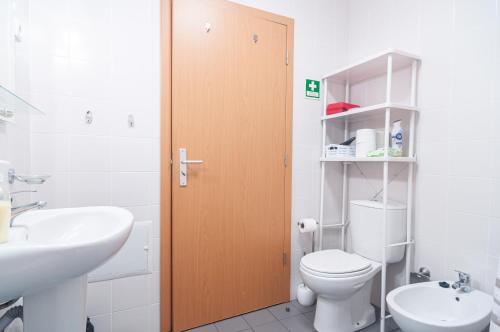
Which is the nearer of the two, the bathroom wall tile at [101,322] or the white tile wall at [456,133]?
the white tile wall at [456,133]

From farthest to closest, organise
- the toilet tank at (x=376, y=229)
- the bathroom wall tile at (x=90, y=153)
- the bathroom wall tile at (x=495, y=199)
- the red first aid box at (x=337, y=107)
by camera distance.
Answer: the red first aid box at (x=337, y=107) → the toilet tank at (x=376, y=229) → the bathroom wall tile at (x=90, y=153) → the bathroom wall tile at (x=495, y=199)

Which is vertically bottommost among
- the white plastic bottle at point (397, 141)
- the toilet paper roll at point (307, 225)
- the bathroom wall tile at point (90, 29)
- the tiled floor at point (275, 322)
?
the tiled floor at point (275, 322)

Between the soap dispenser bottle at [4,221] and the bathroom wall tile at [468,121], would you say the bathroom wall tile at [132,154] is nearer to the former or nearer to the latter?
the soap dispenser bottle at [4,221]

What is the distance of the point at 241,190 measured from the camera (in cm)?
171

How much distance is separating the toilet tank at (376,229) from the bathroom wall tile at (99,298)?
1479 millimetres

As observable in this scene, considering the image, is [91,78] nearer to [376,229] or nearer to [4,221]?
[4,221]

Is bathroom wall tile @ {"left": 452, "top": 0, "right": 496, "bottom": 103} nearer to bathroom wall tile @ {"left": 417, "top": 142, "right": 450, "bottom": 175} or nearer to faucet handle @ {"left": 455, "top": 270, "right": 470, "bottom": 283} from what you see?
bathroom wall tile @ {"left": 417, "top": 142, "right": 450, "bottom": 175}

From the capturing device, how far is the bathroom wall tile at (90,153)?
132 cm

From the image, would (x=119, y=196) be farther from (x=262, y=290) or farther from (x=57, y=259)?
(x=262, y=290)

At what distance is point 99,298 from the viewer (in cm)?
138

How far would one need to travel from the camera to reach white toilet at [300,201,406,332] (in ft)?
4.65

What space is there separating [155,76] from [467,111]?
1647 millimetres

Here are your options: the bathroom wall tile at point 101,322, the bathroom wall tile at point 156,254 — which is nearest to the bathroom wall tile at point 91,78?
the bathroom wall tile at point 156,254

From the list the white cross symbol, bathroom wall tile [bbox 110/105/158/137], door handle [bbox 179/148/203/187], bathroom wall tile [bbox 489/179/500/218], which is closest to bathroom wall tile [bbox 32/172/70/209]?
bathroom wall tile [bbox 110/105/158/137]
